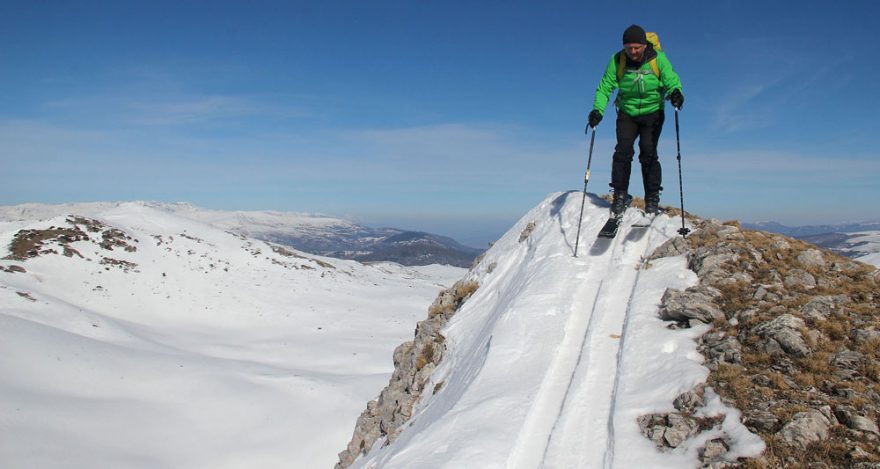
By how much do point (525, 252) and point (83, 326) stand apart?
30.9 m

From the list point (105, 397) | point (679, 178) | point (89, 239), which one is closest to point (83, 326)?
point (105, 397)

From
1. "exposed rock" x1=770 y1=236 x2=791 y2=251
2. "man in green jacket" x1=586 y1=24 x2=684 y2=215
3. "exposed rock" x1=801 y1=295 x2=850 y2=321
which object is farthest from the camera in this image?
"man in green jacket" x1=586 y1=24 x2=684 y2=215

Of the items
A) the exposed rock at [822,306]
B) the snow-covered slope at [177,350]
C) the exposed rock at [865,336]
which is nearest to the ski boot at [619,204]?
the exposed rock at [822,306]

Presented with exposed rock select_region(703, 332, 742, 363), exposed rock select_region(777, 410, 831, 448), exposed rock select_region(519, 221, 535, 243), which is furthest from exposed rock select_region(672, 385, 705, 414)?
exposed rock select_region(519, 221, 535, 243)

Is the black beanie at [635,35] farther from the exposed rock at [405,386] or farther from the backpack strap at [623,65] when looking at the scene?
the exposed rock at [405,386]

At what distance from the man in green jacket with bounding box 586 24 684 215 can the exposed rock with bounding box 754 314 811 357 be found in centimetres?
522

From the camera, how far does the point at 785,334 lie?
700 centimetres

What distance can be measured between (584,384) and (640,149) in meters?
7.05

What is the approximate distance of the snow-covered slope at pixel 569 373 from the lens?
620 centimetres

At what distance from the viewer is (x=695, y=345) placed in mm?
7637

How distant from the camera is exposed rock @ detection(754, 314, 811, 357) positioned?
6.81 m

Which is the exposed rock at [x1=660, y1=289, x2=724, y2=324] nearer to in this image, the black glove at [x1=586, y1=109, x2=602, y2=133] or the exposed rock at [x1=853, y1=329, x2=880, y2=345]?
the exposed rock at [x1=853, y1=329, x2=880, y2=345]

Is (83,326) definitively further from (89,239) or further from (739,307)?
(739,307)

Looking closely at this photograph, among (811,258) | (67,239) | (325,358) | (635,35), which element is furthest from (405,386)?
(67,239)
